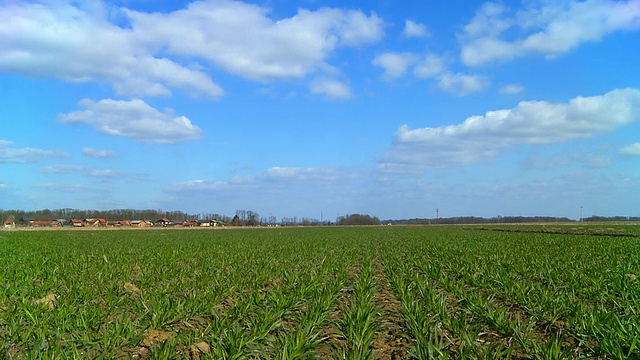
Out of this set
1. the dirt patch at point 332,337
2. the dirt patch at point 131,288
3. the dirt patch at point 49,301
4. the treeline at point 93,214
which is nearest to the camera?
the dirt patch at point 332,337

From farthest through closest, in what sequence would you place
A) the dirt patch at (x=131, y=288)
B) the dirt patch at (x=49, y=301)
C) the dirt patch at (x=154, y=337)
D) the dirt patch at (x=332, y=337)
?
the dirt patch at (x=131, y=288) < the dirt patch at (x=49, y=301) < the dirt patch at (x=154, y=337) < the dirt patch at (x=332, y=337)

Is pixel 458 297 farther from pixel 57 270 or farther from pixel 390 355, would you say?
pixel 57 270

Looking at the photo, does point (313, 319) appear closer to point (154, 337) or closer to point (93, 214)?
point (154, 337)

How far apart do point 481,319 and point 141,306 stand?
6.52 m

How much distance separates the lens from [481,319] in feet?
25.0

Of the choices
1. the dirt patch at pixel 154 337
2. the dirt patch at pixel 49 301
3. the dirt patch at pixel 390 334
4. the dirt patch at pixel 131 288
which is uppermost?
the dirt patch at pixel 49 301

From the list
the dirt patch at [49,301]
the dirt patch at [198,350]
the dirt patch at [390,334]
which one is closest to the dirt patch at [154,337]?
the dirt patch at [198,350]

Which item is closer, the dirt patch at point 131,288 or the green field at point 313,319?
the green field at point 313,319

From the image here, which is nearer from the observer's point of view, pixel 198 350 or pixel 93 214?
pixel 198 350

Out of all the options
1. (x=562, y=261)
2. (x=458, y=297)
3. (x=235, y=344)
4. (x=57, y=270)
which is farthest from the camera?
(x=562, y=261)

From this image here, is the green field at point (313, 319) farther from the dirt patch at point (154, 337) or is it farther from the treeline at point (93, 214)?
the treeline at point (93, 214)

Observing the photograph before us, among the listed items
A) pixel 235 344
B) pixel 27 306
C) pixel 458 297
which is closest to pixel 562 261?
pixel 458 297

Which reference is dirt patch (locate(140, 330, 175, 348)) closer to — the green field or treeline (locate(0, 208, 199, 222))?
the green field

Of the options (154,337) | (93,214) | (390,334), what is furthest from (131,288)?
(93,214)
